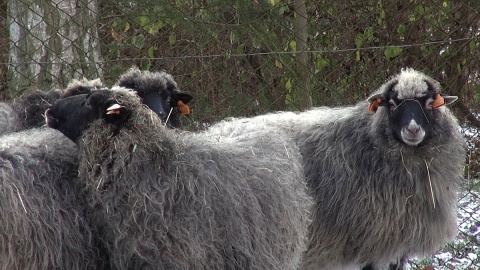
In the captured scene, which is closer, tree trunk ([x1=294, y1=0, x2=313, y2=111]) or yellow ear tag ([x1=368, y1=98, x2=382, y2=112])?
yellow ear tag ([x1=368, y1=98, x2=382, y2=112])

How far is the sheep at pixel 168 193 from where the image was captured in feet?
10.7

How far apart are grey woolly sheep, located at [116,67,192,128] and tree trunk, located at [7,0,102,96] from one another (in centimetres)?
60

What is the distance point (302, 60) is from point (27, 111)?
284 cm

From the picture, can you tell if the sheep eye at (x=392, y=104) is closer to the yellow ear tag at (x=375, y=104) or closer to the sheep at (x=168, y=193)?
the yellow ear tag at (x=375, y=104)

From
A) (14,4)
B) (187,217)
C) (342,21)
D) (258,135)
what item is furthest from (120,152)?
(342,21)

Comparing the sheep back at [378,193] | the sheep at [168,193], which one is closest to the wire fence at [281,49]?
the sheep back at [378,193]

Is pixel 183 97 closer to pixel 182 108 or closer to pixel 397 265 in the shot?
pixel 182 108

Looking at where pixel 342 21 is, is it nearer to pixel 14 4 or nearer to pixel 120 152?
pixel 14 4

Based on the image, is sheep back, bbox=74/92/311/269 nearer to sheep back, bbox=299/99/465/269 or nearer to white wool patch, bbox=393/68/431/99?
sheep back, bbox=299/99/465/269

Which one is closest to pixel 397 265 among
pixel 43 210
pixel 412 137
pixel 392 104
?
pixel 412 137

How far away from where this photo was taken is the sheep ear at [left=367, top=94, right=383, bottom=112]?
5215 millimetres

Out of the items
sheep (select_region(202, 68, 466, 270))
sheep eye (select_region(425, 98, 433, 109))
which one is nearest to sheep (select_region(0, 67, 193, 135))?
sheep (select_region(202, 68, 466, 270))

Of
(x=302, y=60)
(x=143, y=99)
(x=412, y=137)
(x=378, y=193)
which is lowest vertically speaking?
(x=378, y=193)

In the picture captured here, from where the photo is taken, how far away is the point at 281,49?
6.87 metres
